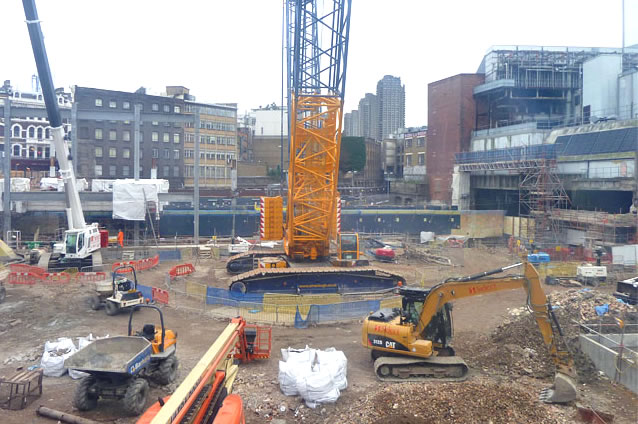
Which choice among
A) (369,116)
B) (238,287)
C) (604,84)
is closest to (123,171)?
(238,287)

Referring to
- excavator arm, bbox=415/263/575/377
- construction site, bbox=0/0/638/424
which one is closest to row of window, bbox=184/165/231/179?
construction site, bbox=0/0/638/424

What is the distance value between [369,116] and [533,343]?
392 ft

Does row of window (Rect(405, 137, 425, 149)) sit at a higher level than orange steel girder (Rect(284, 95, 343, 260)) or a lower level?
higher

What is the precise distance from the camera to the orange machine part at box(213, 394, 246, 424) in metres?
7.17

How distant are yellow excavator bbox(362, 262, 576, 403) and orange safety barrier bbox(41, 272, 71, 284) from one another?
54.1ft

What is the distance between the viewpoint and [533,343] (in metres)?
13.7

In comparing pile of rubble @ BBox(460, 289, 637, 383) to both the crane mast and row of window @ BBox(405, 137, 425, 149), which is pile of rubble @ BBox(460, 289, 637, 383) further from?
row of window @ BBox(405, 137, 425, 149)

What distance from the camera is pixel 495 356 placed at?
1326 centimetres

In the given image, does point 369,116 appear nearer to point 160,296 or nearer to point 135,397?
point 160,296

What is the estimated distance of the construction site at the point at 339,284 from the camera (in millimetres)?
10383

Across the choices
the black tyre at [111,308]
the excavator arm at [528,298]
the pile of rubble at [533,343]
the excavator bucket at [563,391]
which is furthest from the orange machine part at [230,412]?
the black tyre at [111,308]

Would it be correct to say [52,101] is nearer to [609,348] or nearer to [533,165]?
[609,348]

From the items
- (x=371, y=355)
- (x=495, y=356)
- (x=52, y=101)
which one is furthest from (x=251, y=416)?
(x=52, y=101)

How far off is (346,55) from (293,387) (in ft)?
43.5
